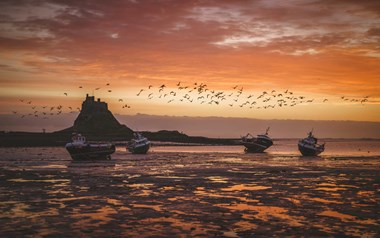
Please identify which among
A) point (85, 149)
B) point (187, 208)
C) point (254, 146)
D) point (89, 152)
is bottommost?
point (187, 208)

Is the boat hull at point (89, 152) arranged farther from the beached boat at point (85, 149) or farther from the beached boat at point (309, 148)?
the beached boat at point (309, 148)

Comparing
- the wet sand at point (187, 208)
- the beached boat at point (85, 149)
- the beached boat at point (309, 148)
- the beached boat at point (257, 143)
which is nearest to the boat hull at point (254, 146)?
the beached boat at point (257, 143)

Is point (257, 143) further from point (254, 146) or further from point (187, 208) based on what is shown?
point (187, 208)

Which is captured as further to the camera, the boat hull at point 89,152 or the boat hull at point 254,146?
the boat hull at point 254,146

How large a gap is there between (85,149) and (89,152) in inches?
43.3

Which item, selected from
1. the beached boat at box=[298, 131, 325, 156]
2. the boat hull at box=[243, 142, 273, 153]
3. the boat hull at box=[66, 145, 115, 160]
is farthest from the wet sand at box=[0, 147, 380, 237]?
the boat hull at box=[243, 142, 273, 153]

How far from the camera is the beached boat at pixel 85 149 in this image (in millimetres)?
67875

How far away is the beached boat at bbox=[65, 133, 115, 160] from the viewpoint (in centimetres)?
6788

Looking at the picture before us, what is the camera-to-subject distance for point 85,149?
69.2 metres

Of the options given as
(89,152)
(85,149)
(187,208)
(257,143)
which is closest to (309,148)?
(257,143)

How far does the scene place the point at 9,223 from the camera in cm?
1867

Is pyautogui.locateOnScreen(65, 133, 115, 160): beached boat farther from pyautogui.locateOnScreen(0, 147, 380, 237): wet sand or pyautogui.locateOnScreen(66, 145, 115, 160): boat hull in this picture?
pyautogui.locateOnScreen(0, 147, 380, 237): wet sand

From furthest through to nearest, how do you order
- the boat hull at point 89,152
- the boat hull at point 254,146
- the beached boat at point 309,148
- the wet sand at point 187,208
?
the boat hull at point 254,146 < the beached boat at point 309,148 < the boat hull at point 89,152 < the wet sand at point 187,208

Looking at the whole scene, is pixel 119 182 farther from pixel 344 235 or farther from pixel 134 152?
pixel 134 152
